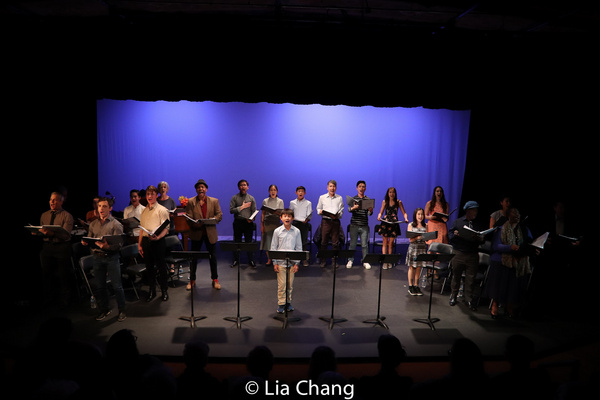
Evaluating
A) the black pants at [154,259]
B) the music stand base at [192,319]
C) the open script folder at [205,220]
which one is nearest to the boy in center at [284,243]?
the music stand base at [192,319]

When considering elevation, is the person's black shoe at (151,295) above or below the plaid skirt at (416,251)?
below

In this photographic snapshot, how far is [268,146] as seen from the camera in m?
11.9

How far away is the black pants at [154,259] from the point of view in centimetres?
659

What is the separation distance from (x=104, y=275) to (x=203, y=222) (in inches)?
71.7

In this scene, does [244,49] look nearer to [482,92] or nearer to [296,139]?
[482,92]

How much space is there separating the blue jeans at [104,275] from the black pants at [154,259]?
0.68 meters

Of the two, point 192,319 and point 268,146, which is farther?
point 268,146

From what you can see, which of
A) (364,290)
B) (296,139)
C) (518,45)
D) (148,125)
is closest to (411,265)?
(364,290)

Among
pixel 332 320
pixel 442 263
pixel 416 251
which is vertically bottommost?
pixel 332 320

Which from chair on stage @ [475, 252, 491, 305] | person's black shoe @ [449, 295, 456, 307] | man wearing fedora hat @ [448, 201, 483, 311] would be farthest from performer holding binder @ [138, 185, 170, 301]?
chair on stage @ [475, 252, 491, 305]

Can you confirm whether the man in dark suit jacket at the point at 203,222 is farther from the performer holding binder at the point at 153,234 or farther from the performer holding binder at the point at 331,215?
the performer holding binder at the point at 331,215

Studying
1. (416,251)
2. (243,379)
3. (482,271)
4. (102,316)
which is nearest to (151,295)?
(102,316)

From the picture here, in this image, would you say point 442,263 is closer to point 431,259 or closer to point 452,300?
point 452,300

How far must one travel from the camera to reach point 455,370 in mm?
2938
